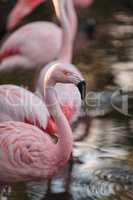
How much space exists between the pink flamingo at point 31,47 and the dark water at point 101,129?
15 cm

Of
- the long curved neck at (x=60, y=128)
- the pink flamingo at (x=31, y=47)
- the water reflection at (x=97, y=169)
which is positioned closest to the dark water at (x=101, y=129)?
the water reflection at (x=97, y=169)

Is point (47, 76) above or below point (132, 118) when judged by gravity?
above

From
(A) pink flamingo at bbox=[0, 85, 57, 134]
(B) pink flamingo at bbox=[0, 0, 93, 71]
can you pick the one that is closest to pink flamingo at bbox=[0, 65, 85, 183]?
(A) pink flamingo at bbox=[0, 85, 57, 134]

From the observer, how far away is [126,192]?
4203mm

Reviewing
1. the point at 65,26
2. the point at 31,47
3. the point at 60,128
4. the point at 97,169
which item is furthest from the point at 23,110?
the point at 31,47

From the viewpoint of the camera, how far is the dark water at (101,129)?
14.1 ft

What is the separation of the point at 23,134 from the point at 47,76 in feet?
1.18

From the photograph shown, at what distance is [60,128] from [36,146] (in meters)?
0.18

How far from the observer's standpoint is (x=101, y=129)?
5.36m

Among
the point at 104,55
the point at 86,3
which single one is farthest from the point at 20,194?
the point at 86,3

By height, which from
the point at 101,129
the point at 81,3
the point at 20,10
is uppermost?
the point at 20,10

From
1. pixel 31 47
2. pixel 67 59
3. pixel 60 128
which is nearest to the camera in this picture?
pixel 60 128

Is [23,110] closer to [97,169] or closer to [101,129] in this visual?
[97,169]

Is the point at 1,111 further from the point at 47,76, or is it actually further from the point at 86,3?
the point at 86,3
